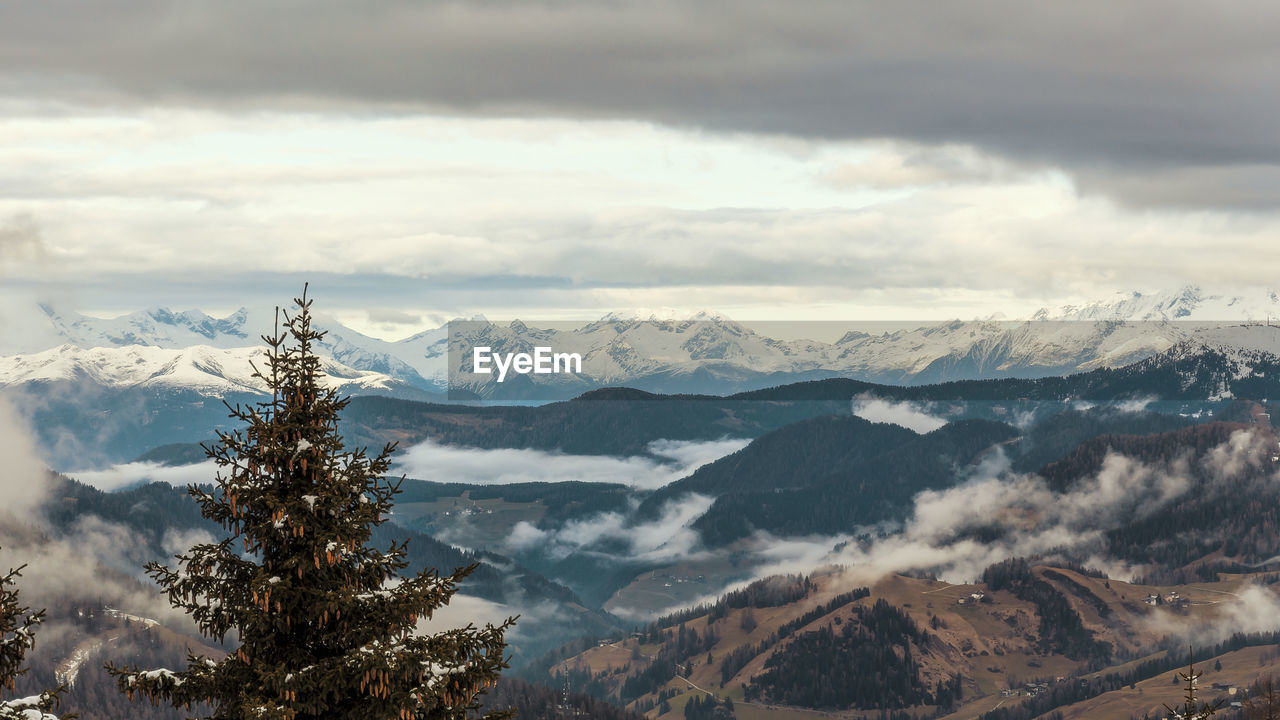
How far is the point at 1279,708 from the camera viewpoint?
190m

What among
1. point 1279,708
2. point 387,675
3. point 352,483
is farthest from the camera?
point 1279,708

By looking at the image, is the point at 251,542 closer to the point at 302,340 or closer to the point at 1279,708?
the point at 302,340

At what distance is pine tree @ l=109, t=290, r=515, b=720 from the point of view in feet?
115

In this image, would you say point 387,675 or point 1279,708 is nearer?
point 387,675

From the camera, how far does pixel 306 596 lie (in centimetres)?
3625

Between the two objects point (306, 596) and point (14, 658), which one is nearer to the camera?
point (14, 658)

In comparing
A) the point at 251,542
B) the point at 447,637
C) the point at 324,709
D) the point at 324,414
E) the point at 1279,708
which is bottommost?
the point at 1279,708

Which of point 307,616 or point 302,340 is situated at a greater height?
point 302,340

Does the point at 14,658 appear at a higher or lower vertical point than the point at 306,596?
lower

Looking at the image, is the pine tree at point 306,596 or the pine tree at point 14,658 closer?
the pine tree at point 14,658

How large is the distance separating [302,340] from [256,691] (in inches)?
392

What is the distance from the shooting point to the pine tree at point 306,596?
115ft

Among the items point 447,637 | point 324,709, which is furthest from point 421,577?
point 324,709

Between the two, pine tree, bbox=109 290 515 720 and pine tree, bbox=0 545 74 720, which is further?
pine tree, bbox=109 290 515 720
